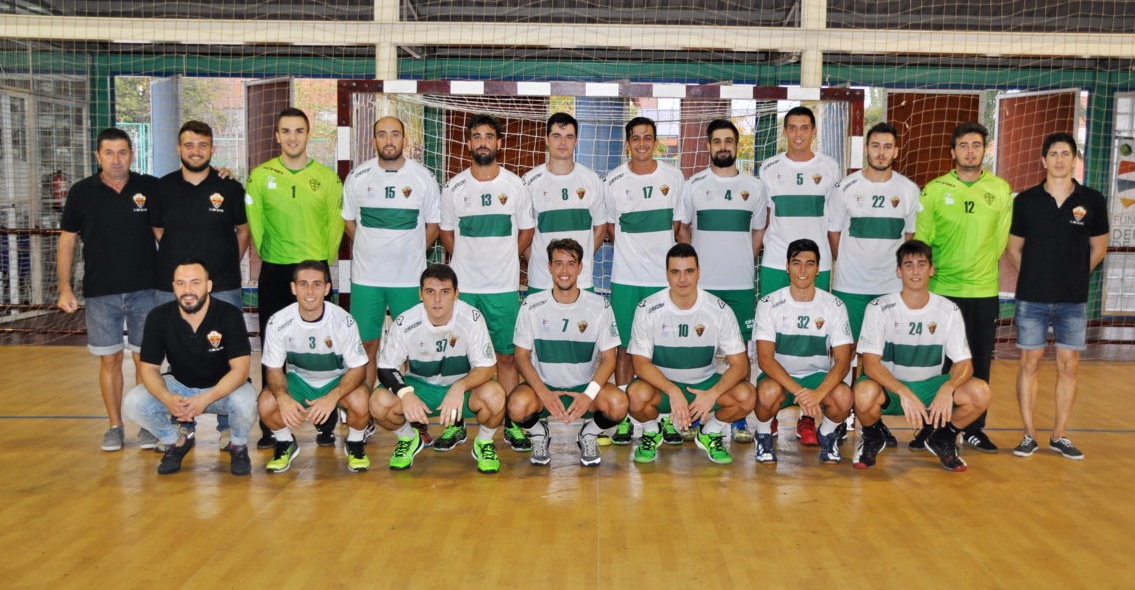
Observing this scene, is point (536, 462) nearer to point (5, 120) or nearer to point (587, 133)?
point (587, 133)

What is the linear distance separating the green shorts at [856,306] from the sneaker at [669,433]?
4.02 feet

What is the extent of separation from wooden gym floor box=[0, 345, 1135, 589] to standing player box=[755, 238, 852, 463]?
0.24m


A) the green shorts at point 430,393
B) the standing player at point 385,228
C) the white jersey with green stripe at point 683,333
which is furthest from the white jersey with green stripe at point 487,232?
the white jersey with green stripe at point 683,333

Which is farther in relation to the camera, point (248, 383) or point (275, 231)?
point (275, 231)

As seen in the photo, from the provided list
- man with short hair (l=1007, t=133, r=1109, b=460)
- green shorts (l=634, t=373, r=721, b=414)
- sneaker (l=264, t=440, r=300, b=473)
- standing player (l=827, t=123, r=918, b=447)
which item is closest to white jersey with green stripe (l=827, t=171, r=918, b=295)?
standing player (l=827, t=123, r=918, b=447)

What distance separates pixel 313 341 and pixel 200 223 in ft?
3.26

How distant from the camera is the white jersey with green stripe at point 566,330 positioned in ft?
17.3

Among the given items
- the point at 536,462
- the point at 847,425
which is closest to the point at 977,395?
the point at 847,425

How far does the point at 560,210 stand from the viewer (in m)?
5.79

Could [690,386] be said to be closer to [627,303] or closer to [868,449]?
[627,303]

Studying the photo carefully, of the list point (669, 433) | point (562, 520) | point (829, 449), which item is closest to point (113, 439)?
point (562, 520)

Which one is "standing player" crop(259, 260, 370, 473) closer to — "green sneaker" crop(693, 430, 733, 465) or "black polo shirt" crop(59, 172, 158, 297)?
"black polo shirt" crop(59, 172, 158, 297)

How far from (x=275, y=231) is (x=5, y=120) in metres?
6.92

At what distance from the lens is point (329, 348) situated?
16.7 ft
